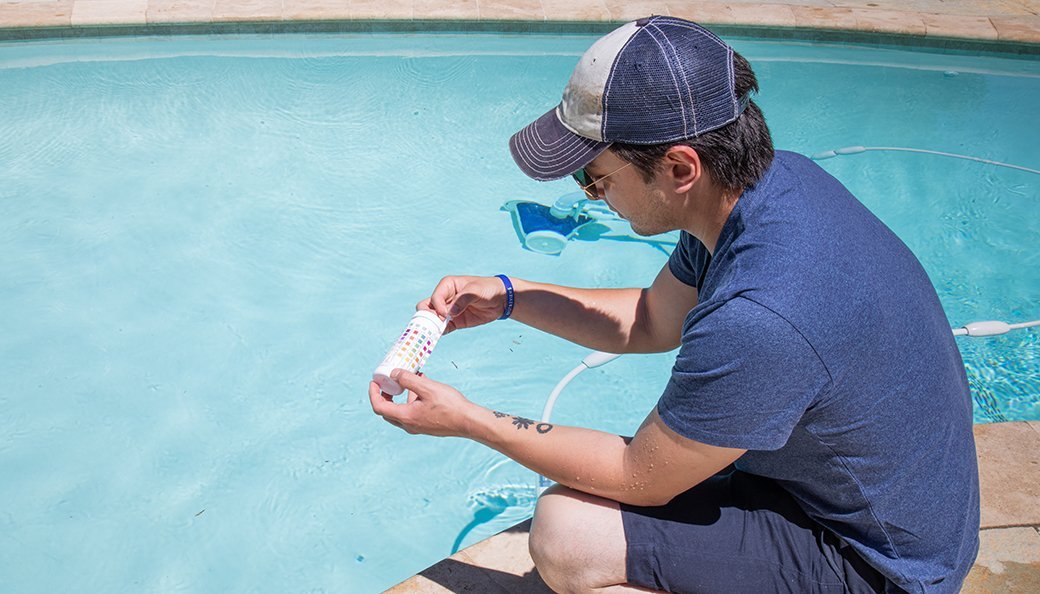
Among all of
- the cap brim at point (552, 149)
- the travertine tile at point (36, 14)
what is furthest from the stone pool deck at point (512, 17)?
the cap brim at point (552, 149)

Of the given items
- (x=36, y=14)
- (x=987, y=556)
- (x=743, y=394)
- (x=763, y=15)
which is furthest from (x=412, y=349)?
(x=36, y=14)

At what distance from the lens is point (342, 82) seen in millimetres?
6043

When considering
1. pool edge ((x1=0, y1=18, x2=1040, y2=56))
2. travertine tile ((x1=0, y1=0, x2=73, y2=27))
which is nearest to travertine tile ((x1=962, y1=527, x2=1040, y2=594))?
pool edge ((x1=0, y1=18, x2=1040, y2=56))

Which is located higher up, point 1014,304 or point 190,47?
point 190,47

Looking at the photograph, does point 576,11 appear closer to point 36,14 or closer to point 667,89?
point 36,14

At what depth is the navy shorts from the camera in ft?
5.96

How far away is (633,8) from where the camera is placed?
21.4ft

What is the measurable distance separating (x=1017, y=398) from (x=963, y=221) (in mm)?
1695

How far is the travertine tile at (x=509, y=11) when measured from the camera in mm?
6438

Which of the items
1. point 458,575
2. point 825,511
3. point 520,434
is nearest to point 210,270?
point 458,575

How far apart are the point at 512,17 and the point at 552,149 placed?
4.95m

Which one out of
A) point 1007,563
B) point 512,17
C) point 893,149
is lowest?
point 1007,563

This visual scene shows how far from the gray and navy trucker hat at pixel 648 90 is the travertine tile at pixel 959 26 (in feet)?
18.6

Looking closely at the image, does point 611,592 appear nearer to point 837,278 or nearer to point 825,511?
point 825,511
